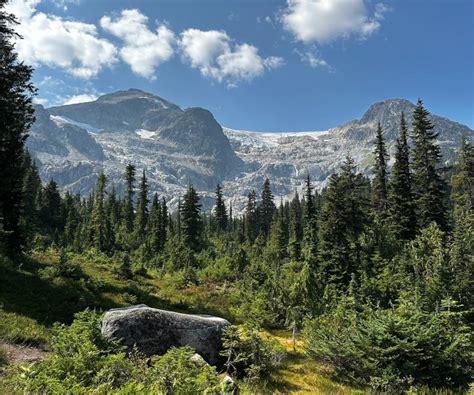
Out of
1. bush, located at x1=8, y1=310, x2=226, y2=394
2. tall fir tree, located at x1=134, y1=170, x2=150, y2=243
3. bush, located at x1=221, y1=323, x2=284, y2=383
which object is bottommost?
bush, located at x1=221, y1=323, x2=284, y2=383

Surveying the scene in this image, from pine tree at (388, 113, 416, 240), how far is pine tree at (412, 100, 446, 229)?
74 centimetres

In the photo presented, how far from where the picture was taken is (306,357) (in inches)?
535

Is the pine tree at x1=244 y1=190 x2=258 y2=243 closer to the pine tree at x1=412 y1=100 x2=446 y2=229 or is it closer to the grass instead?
the pine tree at x1=412 y1=100 x2=446 y2=229

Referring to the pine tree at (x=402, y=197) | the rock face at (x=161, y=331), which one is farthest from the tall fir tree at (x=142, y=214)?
the rock face at (x=161, y=331)

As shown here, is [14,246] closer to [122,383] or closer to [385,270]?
[122,383]

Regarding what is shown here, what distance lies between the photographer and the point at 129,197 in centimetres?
8056

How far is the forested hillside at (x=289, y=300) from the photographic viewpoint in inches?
317

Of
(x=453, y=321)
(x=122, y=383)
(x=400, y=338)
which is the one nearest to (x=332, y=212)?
(x=453, y=321)

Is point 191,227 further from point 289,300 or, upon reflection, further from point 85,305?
point 85,305

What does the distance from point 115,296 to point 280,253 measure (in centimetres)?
4284

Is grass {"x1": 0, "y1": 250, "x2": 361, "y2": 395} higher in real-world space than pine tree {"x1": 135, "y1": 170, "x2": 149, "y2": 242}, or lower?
lower

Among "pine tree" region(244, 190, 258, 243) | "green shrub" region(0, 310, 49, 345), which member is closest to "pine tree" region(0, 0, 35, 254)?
"green shrub" region(0, 310, 49, 345)

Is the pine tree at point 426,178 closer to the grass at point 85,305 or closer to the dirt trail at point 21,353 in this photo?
the grass at point 85,305

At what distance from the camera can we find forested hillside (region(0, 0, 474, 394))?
805cm
